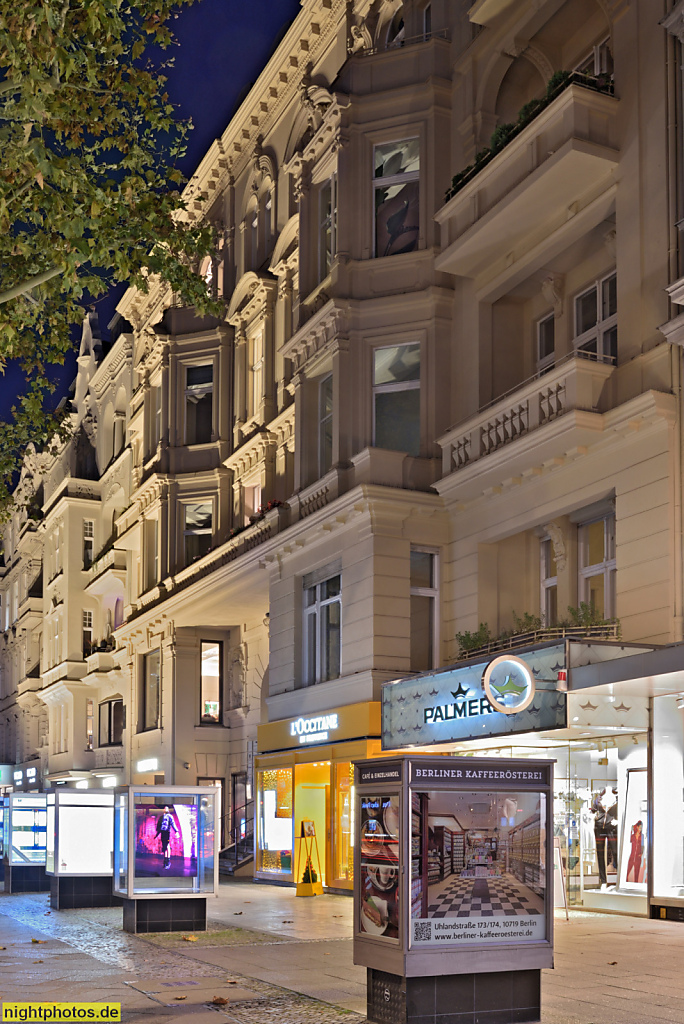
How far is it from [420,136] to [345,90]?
6.61 feet

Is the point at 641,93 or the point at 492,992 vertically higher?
the point at 641,93

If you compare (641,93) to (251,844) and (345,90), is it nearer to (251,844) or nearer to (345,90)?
(345,90)

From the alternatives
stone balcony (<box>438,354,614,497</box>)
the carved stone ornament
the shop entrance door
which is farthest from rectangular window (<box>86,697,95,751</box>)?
the carved stone ornament

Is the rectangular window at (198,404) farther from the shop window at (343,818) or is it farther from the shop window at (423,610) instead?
the shop window at (343,818)

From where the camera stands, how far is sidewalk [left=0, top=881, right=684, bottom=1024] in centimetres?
1019

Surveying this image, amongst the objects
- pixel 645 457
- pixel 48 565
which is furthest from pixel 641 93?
pixel 48 565

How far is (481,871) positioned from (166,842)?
8354mm

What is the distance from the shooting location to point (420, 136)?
2538 cm

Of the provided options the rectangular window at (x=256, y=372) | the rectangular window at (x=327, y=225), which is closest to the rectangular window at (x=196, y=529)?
the rectangular window at (x=256, y=372)

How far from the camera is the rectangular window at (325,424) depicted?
26.7m

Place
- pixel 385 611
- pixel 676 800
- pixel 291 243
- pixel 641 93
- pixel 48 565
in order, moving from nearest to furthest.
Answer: pixel 676 800
pixel 641 93
pixel 385 611
pixel 291 243
pixel 48 565

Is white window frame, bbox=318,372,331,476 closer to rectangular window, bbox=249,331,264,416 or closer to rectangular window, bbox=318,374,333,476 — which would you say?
rectangular window, bbox=318,374,333,476

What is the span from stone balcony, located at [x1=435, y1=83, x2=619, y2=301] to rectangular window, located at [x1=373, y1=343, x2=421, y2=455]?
7.59ft

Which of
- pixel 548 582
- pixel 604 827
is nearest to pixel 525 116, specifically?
pixel 548 582
